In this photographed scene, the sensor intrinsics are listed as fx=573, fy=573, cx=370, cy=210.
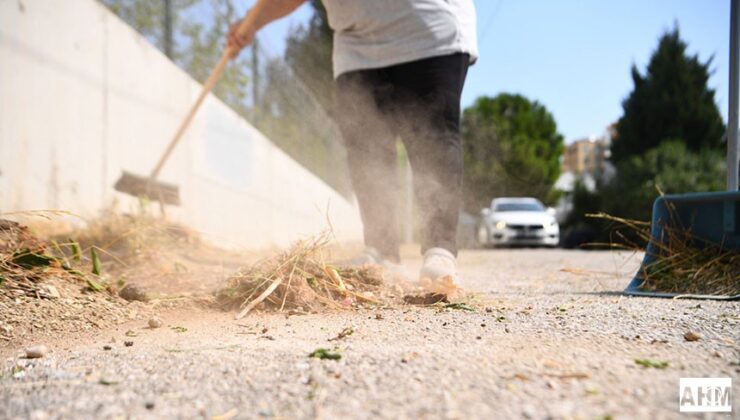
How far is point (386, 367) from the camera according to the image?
982 millimetres

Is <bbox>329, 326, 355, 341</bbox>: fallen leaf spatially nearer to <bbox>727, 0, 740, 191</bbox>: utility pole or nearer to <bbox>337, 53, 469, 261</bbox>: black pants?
<bbox>337, 53, 469, 261</bbox>: black pants

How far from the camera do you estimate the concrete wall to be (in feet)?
8.93

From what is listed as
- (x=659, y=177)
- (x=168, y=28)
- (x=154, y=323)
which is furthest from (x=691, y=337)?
(x=659, y=177)

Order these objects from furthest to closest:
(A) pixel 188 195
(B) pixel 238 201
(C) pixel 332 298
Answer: (B) pixel 238 201
(A) pixel 188 195
(C) pixel 332 298

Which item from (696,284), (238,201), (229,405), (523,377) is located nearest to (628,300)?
(696,284)

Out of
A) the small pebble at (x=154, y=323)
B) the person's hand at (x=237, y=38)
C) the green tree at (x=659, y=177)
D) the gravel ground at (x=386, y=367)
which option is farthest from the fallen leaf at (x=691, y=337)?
the green tree at (x=659, y=177)

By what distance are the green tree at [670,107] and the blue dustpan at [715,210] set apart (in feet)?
51.7

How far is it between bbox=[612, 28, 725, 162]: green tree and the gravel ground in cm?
1701

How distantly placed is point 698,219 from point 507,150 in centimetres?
2466

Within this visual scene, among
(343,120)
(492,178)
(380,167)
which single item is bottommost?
(380,167)

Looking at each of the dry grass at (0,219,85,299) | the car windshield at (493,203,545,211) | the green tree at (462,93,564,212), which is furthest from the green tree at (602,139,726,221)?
the dry grass at (0,219,85,299)

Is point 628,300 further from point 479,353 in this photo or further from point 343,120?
point 343,120

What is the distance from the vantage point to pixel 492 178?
25406mm

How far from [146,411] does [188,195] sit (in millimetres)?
3698
